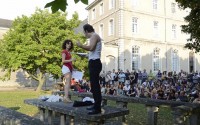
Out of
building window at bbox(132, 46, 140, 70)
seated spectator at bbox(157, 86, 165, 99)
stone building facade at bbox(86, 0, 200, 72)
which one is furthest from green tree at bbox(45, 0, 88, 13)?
building window at bbox(132, 46, 140, 70)

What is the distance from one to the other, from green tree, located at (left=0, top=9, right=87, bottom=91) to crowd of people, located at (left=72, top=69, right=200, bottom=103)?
3685 millimetres

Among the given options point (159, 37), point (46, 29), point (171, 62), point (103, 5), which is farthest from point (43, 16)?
point (171, 62)

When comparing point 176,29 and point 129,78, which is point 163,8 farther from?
point 129,78

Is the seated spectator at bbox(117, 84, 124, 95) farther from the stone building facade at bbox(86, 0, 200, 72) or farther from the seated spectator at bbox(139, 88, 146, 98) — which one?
the stone building facade at bbox(86, 0, 200, 72)

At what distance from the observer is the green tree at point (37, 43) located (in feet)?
80.4

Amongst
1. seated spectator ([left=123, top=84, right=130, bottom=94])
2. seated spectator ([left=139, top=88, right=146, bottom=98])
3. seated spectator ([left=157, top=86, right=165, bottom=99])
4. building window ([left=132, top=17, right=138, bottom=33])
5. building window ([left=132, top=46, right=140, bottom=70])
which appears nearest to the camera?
seated spectator ([left=157, top=86, right=165, bottom=99])

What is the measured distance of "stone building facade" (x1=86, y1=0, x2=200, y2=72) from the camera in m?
34.7

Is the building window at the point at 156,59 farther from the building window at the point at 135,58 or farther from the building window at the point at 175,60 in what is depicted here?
the building window at the point at 135,58

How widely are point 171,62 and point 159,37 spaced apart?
4.17m

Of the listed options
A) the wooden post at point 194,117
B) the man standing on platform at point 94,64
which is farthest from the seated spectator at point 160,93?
the man standing on platform at point 94,64

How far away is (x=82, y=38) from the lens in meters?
27.2

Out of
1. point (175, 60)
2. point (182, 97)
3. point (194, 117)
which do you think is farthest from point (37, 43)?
point (175, 60)

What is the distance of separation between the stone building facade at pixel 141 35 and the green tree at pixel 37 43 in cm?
881

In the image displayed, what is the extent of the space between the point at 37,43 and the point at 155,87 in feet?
40.6
